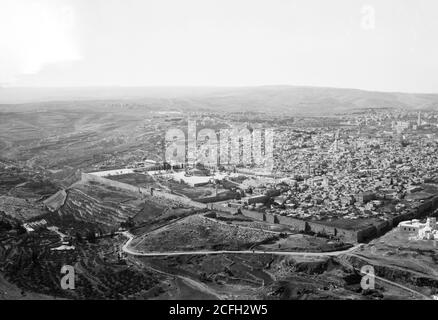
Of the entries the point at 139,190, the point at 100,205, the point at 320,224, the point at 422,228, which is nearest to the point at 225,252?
the point at 320,224

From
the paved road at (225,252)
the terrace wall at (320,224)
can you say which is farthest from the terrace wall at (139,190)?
the paved road at (225,252)

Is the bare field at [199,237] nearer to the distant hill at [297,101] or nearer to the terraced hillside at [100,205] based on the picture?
the terraced hillside at [100,205]

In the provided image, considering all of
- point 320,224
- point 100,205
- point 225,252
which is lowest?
point 100,205

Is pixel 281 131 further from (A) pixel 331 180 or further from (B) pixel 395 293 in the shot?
(B) pixel 395 293

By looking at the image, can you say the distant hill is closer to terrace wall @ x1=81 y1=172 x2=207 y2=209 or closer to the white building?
terrace wall @ x1=81 y1=172 x2=207 y2=209

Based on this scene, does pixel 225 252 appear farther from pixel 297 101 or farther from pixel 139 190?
pixel 297 101

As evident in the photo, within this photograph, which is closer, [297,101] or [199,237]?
[199,237]
